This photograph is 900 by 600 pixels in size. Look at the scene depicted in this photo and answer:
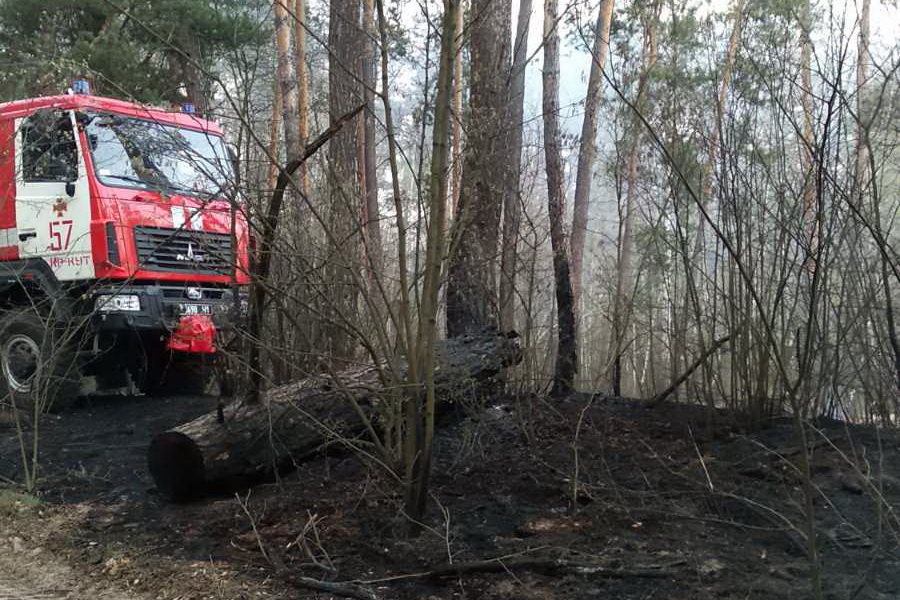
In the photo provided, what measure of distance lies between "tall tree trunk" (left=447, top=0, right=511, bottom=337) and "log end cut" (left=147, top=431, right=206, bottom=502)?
2373mm

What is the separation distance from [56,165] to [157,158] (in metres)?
1.31

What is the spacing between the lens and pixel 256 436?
4.84 meters

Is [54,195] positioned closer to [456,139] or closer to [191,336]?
[191,336]

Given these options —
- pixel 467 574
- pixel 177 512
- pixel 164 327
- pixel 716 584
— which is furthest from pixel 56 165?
pixel 716 584

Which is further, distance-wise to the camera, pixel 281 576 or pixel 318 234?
pixel 318 234

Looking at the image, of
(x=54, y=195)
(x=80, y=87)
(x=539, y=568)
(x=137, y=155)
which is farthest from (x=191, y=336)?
(x=539, y=568)

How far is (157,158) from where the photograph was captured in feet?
23.7

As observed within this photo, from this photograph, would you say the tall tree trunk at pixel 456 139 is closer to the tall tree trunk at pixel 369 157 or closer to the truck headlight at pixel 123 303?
the tall tree trunk at pixel 369 157

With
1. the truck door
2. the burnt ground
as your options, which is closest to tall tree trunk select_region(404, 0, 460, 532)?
the burnt ground

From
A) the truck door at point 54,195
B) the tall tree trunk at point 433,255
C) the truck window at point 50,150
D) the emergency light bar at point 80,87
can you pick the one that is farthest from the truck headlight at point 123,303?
the tall tree trunk at point 433,255

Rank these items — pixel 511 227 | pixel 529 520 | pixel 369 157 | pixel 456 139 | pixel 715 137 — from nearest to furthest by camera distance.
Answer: pixel 529 520
pixel 456 139
pixel 715 137
pixel 511 227
pixel 369 157

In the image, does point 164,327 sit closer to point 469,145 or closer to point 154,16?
point 469,145

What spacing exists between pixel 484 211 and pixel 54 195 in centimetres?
399

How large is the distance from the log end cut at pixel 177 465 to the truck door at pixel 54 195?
3419mm
